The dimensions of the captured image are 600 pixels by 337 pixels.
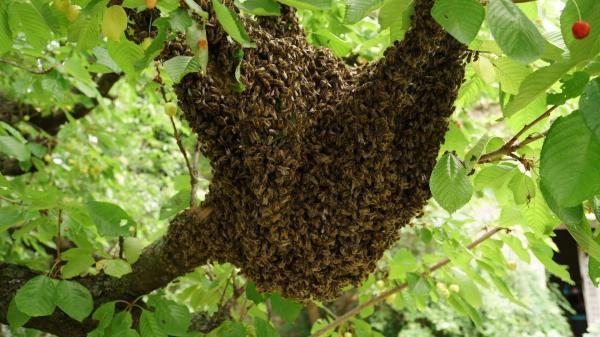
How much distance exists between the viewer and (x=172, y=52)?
1.39 metres

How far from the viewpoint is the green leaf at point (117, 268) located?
1810mm

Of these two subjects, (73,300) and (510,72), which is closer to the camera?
(510,72)

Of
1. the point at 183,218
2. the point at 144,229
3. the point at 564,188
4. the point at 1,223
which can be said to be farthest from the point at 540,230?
the point at 144,229

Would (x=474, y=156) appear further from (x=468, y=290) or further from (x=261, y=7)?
(x=468, y=290)

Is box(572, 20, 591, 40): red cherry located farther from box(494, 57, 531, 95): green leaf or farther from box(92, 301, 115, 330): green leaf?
box(92, 301, 115, 330): green leaf

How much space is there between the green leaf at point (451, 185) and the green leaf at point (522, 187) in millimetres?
227

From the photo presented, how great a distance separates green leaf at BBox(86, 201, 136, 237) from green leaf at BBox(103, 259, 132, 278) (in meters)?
0.17

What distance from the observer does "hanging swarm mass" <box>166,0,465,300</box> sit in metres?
1.36

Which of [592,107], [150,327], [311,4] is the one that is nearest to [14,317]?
[150,327]

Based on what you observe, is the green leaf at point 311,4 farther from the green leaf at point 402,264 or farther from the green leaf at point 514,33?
the green leaf at point 402,264

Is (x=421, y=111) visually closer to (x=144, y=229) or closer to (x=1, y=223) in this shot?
(x=1, y=223)

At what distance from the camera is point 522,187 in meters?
1.36

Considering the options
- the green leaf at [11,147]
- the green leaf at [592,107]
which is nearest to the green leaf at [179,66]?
the green leaf at [592,107]

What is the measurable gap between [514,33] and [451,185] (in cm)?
42
